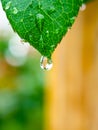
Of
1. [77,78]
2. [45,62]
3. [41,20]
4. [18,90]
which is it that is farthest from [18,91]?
[41,20]

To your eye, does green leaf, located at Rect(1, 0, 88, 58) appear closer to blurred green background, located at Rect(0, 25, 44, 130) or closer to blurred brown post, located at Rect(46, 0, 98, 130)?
blurred brown post, located at Rect(46, 0, 98, 130)

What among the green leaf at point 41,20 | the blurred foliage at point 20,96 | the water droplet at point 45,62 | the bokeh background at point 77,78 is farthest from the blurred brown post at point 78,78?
the green leaf at point 41,20

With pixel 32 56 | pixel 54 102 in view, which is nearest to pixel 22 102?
pixel 32 56

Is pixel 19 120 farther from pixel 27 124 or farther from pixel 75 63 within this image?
pixel 75 63

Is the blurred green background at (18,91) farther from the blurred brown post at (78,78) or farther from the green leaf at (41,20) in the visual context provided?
the green leaf at (41,20)

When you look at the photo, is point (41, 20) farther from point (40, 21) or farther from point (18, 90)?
point (18, 90)
